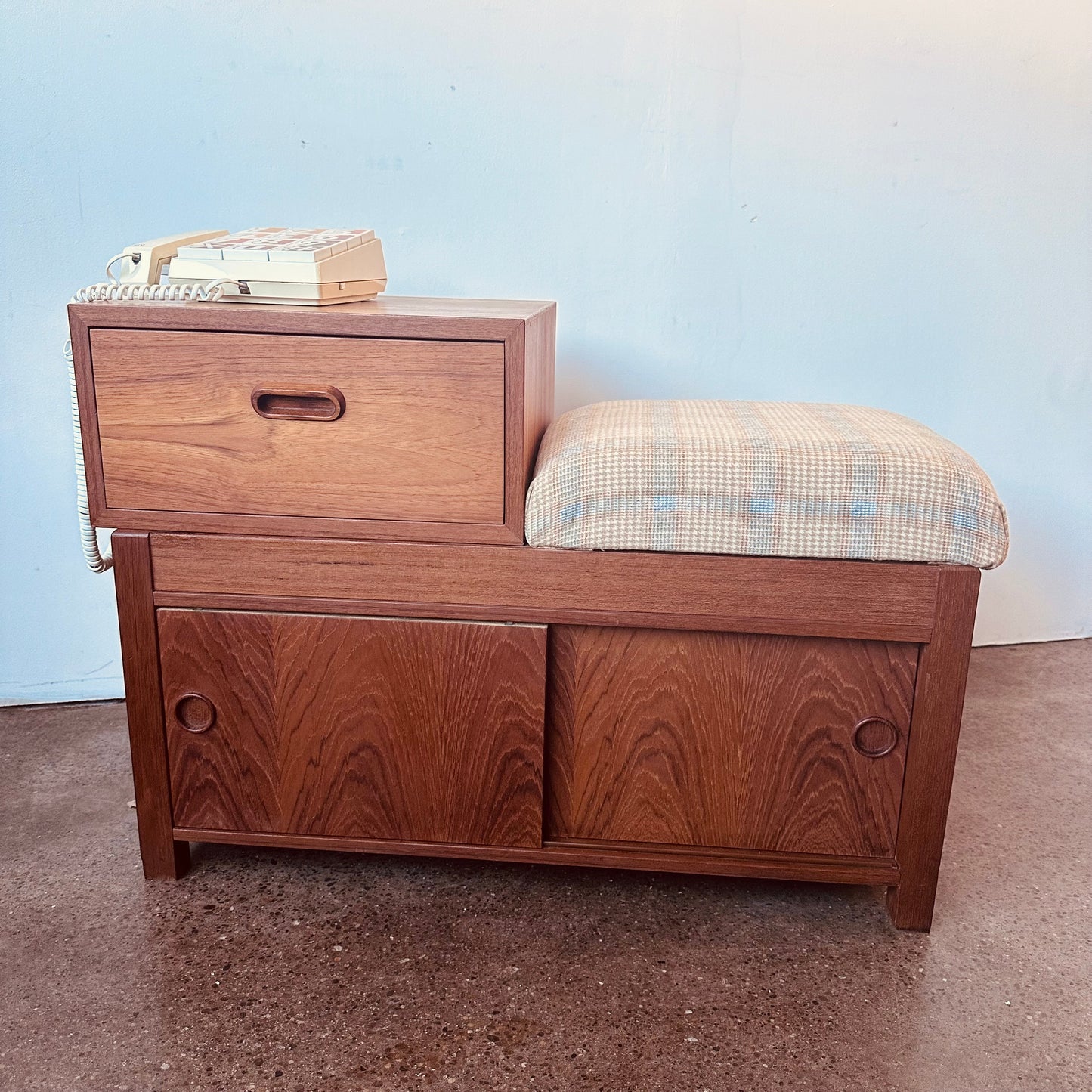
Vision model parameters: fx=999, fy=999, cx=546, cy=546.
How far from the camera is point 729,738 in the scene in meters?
1.07

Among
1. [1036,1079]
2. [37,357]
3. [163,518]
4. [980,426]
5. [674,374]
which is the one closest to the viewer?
[1036,1079]

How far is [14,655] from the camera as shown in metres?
1.62

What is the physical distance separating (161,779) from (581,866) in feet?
1.60

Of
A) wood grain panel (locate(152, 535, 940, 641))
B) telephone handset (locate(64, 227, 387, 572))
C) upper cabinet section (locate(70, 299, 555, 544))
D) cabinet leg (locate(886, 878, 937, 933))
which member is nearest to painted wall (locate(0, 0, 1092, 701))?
telephone handset (locate(64, 227, 387, 572))

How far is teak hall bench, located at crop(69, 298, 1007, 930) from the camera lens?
0.99 m

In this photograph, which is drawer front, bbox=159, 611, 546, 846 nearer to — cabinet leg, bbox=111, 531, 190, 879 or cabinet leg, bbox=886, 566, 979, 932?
cabinet leg, bbox=111, 531, 190, 879

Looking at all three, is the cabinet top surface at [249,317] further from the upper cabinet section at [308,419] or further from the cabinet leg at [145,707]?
the cabinet leg at [145,707]

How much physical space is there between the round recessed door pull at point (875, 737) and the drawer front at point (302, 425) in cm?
44

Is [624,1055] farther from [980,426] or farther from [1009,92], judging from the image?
[1009,92]

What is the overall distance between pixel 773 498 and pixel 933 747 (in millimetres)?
322

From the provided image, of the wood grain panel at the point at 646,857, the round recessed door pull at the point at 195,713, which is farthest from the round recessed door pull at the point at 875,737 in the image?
the round recessed door pull at the point at 195,713

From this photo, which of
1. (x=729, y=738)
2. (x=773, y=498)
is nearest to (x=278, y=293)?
(x=773, y=498)

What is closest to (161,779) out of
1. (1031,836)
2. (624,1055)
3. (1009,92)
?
(624,1055)

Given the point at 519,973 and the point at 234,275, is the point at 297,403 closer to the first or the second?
the point at 234,275
